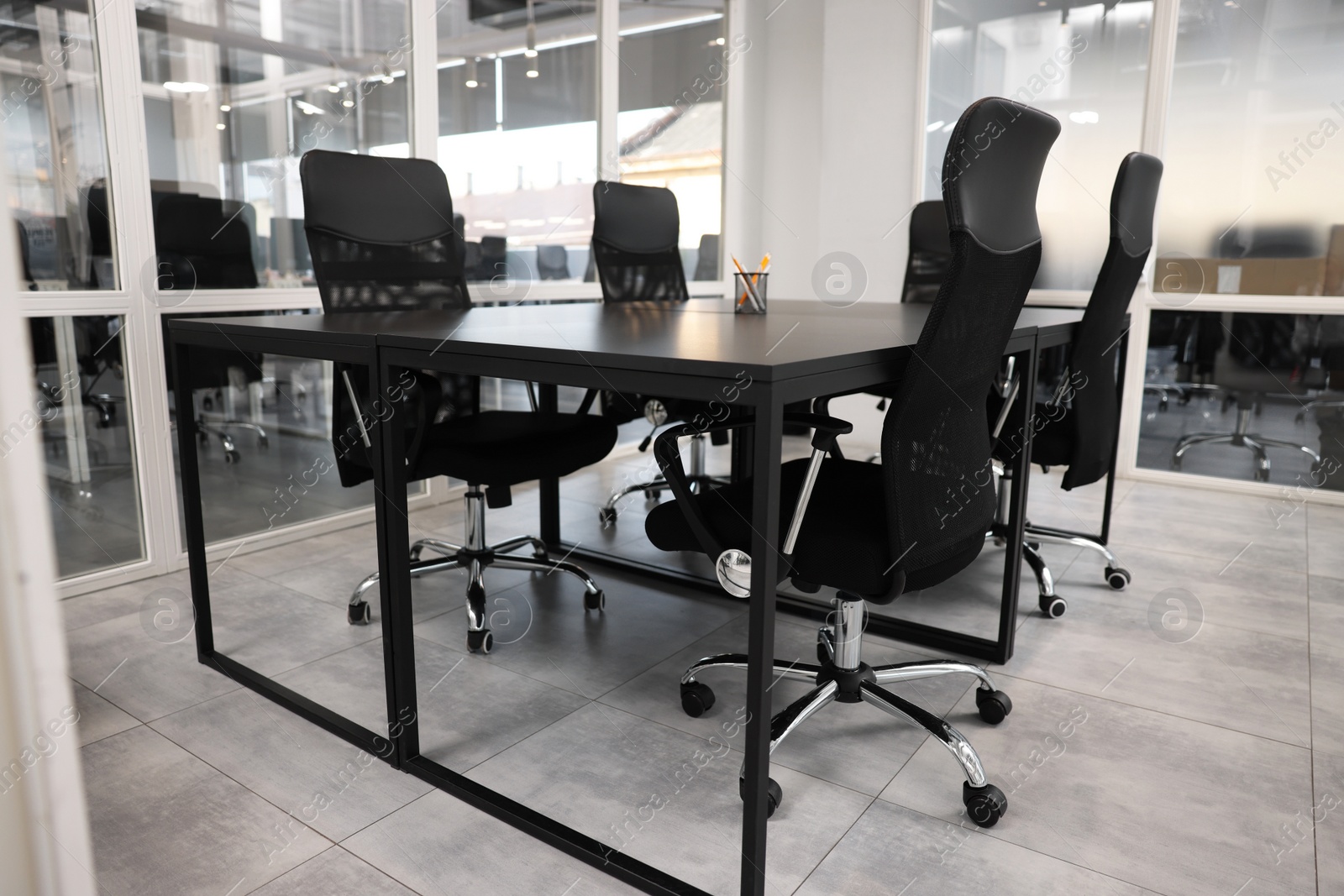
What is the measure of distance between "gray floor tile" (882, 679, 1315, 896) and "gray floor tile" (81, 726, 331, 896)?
111 cm

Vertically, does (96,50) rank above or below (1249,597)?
above

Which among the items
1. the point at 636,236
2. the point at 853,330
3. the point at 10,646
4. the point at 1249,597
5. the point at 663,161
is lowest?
the point at 1249,597

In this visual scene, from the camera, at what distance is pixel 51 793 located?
0.63m

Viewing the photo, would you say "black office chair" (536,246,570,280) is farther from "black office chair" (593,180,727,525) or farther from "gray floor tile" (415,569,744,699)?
"gray floor tile" (415,569,744,699)

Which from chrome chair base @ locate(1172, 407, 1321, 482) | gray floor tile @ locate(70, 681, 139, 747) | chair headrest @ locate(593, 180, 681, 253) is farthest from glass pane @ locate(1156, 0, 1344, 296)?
gray floor tile @ locate(70, 681, 139, 747)

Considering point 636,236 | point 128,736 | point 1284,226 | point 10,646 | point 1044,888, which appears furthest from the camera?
point 1284,226

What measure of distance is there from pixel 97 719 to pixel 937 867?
5.78ft

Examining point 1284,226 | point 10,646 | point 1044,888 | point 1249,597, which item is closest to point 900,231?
point 1284,226

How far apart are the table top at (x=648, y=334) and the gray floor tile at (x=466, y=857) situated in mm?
837

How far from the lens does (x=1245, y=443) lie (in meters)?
4.09

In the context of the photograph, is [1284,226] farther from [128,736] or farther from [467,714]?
[128,736]

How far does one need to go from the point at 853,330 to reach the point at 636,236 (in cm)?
184

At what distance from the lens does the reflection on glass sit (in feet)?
12.8

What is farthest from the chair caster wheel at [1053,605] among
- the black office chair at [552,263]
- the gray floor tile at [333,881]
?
the black office chair at [552,263]
